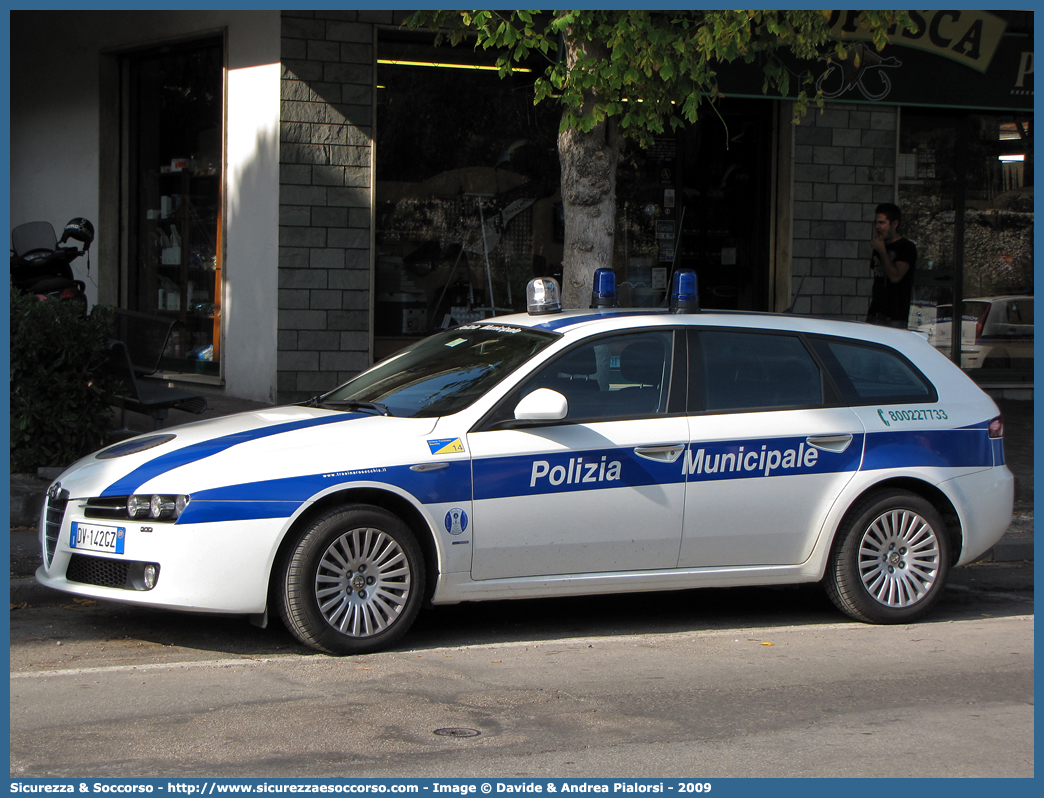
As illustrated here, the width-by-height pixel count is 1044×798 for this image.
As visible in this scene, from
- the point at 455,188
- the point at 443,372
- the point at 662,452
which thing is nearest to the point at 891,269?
the point at 455,188

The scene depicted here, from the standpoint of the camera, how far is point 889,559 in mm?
6148

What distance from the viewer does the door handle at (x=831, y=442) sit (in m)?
5.98

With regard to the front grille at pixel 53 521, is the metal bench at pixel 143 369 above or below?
above

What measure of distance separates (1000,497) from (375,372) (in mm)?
3546

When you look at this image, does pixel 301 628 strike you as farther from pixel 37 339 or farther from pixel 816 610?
pixel 37 339

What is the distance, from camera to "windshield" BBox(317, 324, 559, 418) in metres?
5.73

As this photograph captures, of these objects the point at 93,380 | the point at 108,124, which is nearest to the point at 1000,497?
the point at 93,380

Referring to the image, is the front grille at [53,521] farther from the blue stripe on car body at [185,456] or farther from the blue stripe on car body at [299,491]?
the blue stripe on car body at [299,491]

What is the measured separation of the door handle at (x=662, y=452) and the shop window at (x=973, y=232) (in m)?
9.62

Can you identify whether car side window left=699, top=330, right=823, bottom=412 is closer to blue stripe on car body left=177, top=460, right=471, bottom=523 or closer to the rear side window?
the rear side window

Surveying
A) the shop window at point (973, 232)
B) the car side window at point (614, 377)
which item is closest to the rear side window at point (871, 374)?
the car side window at point (614, 377)

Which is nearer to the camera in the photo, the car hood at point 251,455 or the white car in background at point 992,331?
the car hood at point 251,455

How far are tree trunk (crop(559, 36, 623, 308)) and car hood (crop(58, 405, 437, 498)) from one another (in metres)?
3.68

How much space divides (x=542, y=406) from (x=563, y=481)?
1.30 ft
